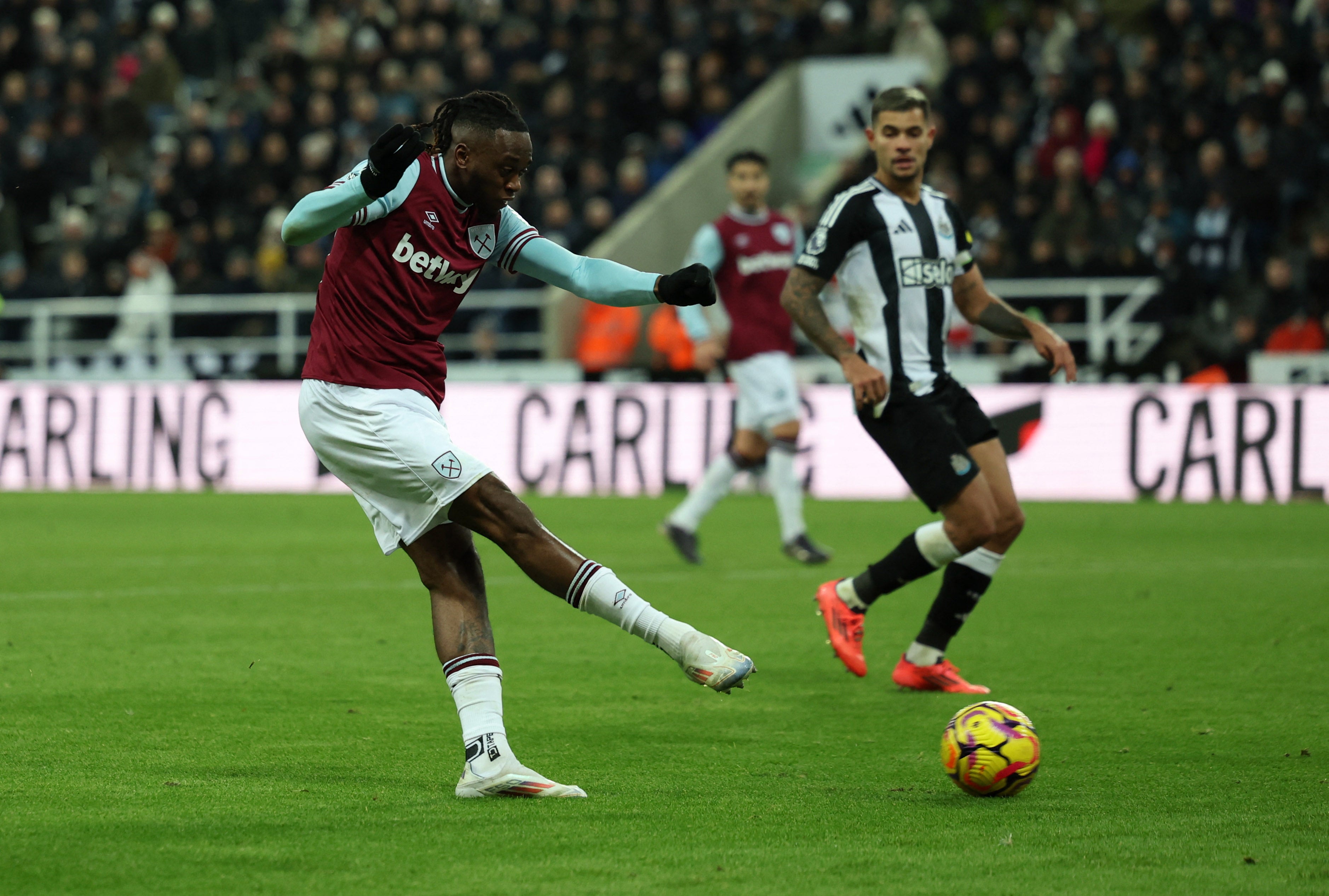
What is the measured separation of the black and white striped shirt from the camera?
7191mm

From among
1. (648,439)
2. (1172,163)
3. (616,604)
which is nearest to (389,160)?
(616,604)

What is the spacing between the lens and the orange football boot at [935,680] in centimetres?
697

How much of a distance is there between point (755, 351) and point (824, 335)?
4726 mm

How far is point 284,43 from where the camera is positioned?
25.3 m

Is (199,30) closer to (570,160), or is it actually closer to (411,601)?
(570,160)

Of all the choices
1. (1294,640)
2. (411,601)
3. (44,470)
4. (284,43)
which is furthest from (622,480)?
(284,43)

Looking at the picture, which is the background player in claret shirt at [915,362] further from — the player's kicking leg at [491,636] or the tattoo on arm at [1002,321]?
the player's kicking leg at [491,636]

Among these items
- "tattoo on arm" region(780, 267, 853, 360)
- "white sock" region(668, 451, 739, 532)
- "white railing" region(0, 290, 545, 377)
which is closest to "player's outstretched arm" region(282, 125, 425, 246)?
"tattoo on arm" region(780, 267, 853, 360)

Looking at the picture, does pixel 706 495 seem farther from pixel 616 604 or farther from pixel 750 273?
pixel 616 604

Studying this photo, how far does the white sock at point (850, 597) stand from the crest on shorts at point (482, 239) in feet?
8.30

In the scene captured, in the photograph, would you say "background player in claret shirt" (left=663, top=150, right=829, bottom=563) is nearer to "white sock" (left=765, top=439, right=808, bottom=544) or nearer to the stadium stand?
"white sock" (left=765, top=439, right=808, bottom=544)

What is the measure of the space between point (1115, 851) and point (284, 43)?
894 inches

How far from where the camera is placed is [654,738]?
6027 mm

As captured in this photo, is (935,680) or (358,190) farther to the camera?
(935,680)
